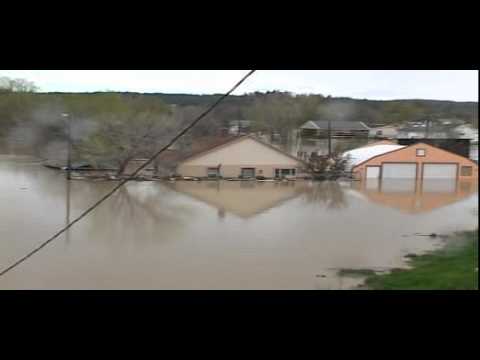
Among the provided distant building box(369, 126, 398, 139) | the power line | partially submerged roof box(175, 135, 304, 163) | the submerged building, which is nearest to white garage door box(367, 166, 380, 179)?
distant building box(369, 126, 398, 139)

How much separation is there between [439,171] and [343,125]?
0.76m

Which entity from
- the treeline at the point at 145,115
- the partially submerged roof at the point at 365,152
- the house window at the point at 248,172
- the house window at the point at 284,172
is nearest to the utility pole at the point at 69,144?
the treeline at the point at 145,115

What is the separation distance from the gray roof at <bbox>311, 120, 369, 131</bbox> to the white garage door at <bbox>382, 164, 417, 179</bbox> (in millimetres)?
329

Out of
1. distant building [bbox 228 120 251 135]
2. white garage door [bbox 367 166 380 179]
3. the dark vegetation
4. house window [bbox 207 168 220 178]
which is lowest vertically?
the dark vegetation

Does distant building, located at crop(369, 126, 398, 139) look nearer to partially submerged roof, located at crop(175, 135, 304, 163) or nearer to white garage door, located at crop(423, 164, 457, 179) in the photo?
white garage door, located at crop(423, 164, 457, 179)

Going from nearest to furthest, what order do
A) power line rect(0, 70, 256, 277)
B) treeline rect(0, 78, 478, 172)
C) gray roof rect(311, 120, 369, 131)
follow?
power line rect(0, 70, 256, 277) < treeline rect(0, 78, 478, 172) < gray roof rect(311, 120, 369, 131)

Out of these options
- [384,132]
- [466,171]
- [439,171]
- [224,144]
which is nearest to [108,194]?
[224,144]

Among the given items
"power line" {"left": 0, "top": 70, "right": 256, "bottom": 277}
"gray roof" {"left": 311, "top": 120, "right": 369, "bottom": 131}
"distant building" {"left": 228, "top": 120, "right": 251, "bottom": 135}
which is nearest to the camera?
"power line" {"left": 0, "top": 70, "right": 256, "bottom": 277}

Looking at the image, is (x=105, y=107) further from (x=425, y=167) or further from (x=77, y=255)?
(x=425, y=167)

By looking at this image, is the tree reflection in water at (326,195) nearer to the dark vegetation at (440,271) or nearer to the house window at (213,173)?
the dark vegetation at (440,271)

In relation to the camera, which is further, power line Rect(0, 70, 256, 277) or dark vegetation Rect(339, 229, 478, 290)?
dark vegetation Rect(339, 229, 478, 290)

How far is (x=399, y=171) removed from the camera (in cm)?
313

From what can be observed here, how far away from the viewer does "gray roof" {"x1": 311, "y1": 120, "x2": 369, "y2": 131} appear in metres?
3.04
